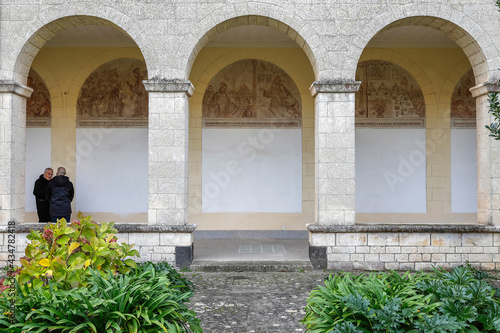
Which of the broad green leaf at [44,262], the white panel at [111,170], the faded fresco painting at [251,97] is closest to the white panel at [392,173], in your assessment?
the faded fresco painting at [251,97]

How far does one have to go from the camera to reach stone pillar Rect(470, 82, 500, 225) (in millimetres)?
7473

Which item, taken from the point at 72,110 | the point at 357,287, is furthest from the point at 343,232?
the point at 72,110

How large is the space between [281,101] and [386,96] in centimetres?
263

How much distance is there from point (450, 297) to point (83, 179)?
8.90 metres

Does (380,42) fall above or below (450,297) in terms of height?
above

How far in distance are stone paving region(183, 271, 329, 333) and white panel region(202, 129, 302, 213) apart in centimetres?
314

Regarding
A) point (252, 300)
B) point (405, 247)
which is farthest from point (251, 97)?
point (252, 300)

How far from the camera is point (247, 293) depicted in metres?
6.11

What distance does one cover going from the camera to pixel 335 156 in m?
7.57

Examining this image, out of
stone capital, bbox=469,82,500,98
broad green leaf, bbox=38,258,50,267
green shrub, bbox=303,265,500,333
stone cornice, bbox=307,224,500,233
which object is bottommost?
green shrub, bbox=303,265,500,333

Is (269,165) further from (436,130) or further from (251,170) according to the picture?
(436,130)

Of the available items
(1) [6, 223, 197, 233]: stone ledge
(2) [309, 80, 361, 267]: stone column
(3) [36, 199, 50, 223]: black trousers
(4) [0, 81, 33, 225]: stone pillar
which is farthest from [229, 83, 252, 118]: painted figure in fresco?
(3) [36, 199, 50, 223]: black trousers

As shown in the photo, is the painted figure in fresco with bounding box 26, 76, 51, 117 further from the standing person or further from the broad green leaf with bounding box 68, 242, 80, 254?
the broad green leaf with bounding box 68, 242, 80, 254

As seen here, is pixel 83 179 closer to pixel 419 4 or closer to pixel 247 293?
pixel 247 293
